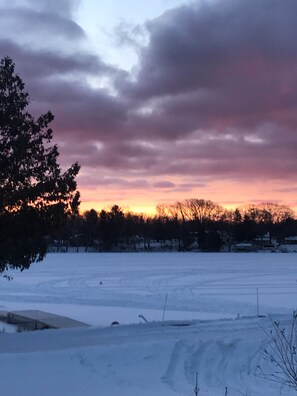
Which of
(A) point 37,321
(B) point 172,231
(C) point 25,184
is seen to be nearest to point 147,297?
(A) point 37,321

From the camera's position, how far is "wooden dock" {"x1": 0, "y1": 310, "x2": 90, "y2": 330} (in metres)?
15.6

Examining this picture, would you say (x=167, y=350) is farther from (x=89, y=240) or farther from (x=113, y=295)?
(x=89, y=240)

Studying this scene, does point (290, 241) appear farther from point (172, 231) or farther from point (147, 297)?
point (147, 297)

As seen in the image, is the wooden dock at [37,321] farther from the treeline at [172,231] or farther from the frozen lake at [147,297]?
the treeline at [172,231]

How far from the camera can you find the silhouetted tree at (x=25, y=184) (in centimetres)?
1260

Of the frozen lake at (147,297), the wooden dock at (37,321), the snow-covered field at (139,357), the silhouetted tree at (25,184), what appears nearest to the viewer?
the snow-covered field at (139,357)

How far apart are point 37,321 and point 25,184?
17.2 ft

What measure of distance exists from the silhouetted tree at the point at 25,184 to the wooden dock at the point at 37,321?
3163 mm

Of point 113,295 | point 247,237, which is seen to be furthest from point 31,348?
point 247,237

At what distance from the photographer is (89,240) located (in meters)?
139

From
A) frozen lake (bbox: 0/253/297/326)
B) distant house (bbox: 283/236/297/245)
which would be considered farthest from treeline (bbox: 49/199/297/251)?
frozen lake (bbox: 0/253/297/326)

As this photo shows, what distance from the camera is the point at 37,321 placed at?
1641 cm

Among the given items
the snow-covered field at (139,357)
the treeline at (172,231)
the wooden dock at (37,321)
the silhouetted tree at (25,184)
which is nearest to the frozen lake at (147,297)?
the snow-covered field at (139,357)

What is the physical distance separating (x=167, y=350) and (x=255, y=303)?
12046 millimetres
